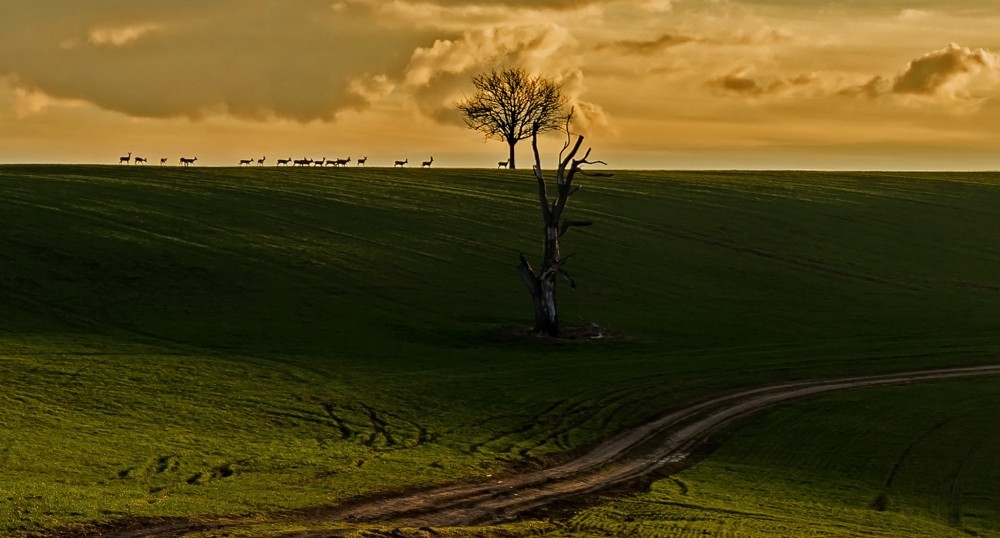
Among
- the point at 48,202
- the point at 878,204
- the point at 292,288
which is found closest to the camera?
the point at 292,288

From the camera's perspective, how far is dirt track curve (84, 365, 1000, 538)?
22344 millimetres

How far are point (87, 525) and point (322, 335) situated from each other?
26300mm

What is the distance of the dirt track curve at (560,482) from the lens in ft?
73.3

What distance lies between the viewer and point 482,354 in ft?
149

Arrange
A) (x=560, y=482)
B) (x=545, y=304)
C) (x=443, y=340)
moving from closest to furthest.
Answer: (x=560, y=482), (x=443, y=340), (x=545, y=304)

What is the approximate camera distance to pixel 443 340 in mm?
47938

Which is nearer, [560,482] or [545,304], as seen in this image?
[560,482]

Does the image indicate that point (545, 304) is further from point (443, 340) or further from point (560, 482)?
point (560, 482)

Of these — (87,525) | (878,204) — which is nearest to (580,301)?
(87,525)

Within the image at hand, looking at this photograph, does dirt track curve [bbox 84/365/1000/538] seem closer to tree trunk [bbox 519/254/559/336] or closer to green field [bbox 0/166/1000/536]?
green field [bbox 0/166/1000/536]

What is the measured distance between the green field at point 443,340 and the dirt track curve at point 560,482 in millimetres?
924

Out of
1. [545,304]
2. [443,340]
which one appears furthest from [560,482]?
[545,304]

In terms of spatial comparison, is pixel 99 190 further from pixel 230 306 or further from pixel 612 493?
pixel 612 493

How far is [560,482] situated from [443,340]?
70.5 feet
